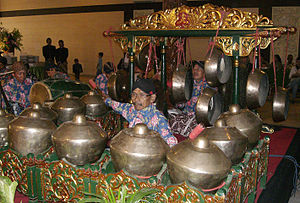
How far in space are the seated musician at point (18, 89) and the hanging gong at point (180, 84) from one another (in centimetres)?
181

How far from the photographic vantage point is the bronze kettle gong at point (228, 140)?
5.81 ft

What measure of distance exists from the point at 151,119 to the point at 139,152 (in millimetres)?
693

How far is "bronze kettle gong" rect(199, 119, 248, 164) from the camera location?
1770mm

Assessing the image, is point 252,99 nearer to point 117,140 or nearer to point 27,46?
point 117,140

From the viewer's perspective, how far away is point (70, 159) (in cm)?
183

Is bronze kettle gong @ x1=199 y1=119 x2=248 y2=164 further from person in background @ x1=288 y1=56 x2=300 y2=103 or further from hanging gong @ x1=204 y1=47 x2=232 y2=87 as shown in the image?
person in background @ x1=288 y1=56 x2=300 y2=103

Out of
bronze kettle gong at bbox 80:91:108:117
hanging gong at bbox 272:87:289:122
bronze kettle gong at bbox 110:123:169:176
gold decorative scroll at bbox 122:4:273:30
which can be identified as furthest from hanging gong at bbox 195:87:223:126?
bronze kettle gong at bbox 110:123:169:176

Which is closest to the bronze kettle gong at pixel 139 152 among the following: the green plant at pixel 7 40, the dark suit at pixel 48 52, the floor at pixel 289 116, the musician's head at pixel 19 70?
the musician's head at pixel 19 70

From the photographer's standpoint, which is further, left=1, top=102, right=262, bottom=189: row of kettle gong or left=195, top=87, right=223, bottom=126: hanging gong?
left=195, top=87, right=223, bottom=126: hanging gong

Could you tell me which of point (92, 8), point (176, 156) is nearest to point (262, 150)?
point (176, 156)

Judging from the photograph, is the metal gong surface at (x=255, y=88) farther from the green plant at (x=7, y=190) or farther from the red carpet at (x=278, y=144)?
the green plant at (x=7, y=190)

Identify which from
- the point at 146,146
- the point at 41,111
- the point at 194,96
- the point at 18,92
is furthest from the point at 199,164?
the point at 18,92

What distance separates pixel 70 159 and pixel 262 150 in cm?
130

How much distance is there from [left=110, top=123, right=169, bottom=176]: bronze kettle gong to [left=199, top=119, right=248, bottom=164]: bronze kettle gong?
0.92 ft
